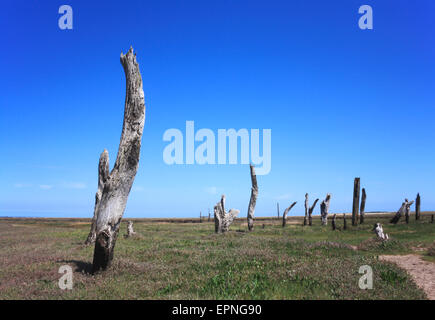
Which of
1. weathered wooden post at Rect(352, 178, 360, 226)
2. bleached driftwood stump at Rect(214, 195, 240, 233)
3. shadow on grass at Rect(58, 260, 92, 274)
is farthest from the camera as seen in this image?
weathered wooden post at Rect(352, 178, 360, 226)

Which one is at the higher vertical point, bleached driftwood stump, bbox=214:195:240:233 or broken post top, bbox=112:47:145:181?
broken post top, bbox=112:47:145:181

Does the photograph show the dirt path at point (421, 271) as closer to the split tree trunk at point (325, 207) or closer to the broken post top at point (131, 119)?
the broken post top at point (131, 119)

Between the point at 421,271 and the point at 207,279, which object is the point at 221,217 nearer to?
the point at 421,271

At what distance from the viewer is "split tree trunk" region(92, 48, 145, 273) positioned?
1265 centimetres

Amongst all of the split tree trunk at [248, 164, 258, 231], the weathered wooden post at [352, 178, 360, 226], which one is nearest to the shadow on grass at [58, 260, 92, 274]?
the split tree trunk at [248, 164, 258, 231]

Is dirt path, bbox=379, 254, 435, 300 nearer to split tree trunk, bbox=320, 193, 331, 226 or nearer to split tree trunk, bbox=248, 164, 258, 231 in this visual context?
split tree trunk, bbox=248, 164, 258, 231

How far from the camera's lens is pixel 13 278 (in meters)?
12.1

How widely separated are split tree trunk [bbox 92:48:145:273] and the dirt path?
11.7 meters

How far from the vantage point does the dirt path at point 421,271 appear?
11.1m
